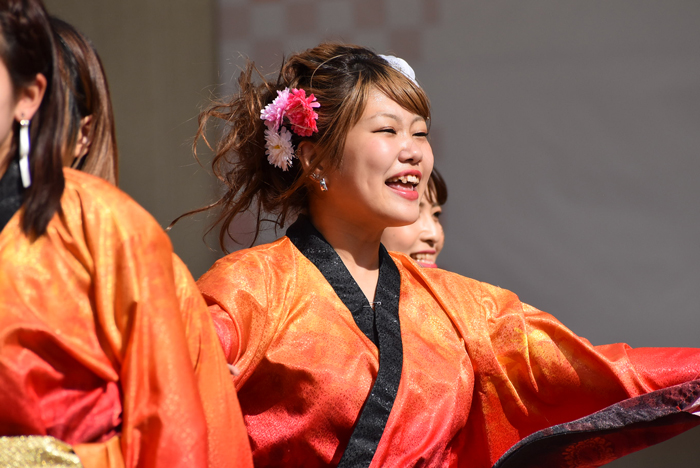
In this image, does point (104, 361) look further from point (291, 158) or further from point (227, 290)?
point (291, 158)

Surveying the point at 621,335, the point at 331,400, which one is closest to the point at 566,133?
the point at 621,335

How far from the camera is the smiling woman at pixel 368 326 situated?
1451 millimetres

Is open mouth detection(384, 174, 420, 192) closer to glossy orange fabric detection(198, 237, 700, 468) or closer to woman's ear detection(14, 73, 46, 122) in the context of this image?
glossy orange fabric detection(198, 237, 700, 468)

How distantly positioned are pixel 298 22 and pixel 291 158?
132 cm

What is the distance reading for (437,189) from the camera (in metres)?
2.61

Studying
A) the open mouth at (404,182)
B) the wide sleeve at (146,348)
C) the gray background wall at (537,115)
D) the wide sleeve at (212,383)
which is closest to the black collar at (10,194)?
the wide sleeve at (146,348)

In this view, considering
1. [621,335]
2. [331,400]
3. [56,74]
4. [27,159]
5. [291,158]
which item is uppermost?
[56,74]

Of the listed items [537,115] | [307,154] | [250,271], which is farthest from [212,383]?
[537,115]

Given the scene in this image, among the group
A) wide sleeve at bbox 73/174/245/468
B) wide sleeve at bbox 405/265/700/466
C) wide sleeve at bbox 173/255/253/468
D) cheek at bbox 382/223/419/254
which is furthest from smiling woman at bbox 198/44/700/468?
cheek at bbox 382/223/419/254

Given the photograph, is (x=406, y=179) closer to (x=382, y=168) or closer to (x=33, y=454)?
(x=382, y=168)

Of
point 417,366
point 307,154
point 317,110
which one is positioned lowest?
point 417,366

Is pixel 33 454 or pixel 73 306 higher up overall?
pixel 73 306

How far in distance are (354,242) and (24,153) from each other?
2.64 feet

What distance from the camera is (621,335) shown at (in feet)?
8.80
